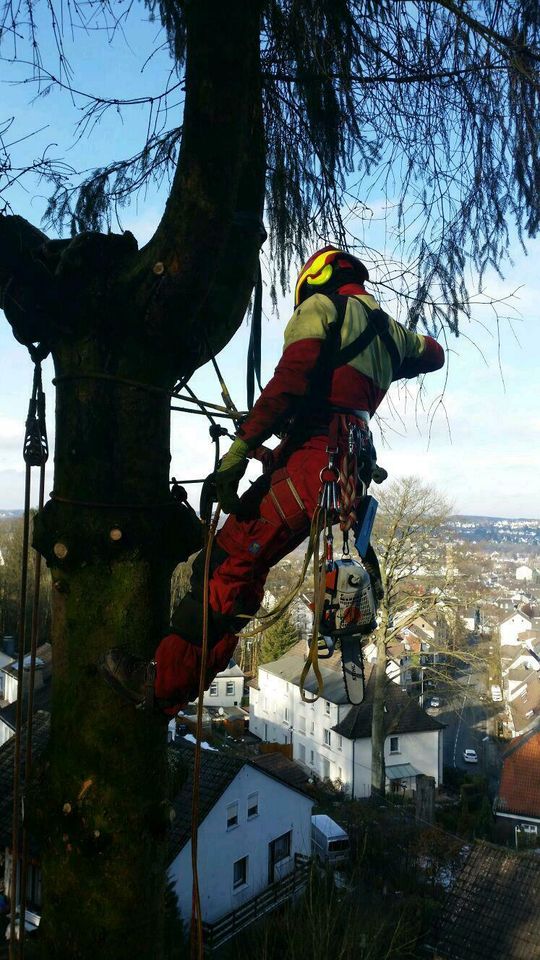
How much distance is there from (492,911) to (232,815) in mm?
4995

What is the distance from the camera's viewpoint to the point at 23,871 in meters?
2.24

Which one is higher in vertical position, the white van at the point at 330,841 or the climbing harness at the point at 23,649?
the climbing harness at the point at 23,649

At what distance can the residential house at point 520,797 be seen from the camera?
923 inches

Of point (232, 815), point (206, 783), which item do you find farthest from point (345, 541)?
point (232, 815)

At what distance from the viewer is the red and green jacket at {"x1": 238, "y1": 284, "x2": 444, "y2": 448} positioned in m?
2.48

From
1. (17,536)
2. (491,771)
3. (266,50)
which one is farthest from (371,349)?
(17,536)

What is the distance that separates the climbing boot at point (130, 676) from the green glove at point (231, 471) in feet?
1.97

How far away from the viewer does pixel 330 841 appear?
1784cm

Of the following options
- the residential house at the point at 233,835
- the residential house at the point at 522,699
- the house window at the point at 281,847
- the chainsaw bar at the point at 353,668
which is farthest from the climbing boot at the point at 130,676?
the residential house at the point at 522,699

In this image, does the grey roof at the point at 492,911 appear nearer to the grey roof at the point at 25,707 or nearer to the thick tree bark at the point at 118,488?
the grey roof at the point at 25,707

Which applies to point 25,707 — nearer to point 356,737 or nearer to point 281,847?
point 281,847

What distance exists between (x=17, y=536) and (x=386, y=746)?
65.4ft

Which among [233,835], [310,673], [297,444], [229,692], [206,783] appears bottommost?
[229,692]

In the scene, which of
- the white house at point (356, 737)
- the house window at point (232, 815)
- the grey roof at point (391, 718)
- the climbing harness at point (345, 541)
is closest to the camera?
the climbing harness at point (345, 541)
